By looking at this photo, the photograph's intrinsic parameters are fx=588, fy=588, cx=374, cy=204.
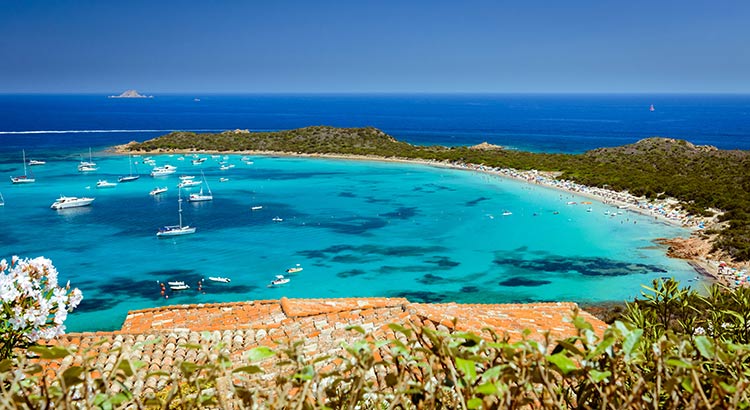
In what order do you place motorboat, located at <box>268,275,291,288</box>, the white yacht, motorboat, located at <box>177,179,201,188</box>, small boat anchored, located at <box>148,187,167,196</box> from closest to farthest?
motorboat, located at <box>268,275,291,288</box>, small boat anchored, located at <box>148,187,167,196</box>, motorboat, located at <box>177,179,201,188</box>, the white yacht

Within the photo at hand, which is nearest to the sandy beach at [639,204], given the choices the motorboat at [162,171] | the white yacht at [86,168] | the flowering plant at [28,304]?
the white yacht at [86,168]

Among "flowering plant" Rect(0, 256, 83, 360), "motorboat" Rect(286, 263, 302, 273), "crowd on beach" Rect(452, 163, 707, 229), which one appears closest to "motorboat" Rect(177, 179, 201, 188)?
"motorboat" Rect(286, 263, 302, 273)

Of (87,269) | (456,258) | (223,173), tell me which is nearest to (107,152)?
(223,173)

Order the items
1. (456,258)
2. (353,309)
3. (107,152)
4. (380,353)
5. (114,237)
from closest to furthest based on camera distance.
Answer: (380,353), (353,309), (456,258), (114,237), (107,152)

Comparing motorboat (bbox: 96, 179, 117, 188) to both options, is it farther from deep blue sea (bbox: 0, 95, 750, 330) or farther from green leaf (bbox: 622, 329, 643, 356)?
green leaf (bbox: 622, 329, 643, 356)

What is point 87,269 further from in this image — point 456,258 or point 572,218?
point 572,218

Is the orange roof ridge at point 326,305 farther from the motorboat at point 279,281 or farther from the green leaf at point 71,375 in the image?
the motorboat at point 279,281

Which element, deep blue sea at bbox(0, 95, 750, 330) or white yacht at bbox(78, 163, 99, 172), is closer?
deep blue sea at bbox(0, 95, 750, 330)
